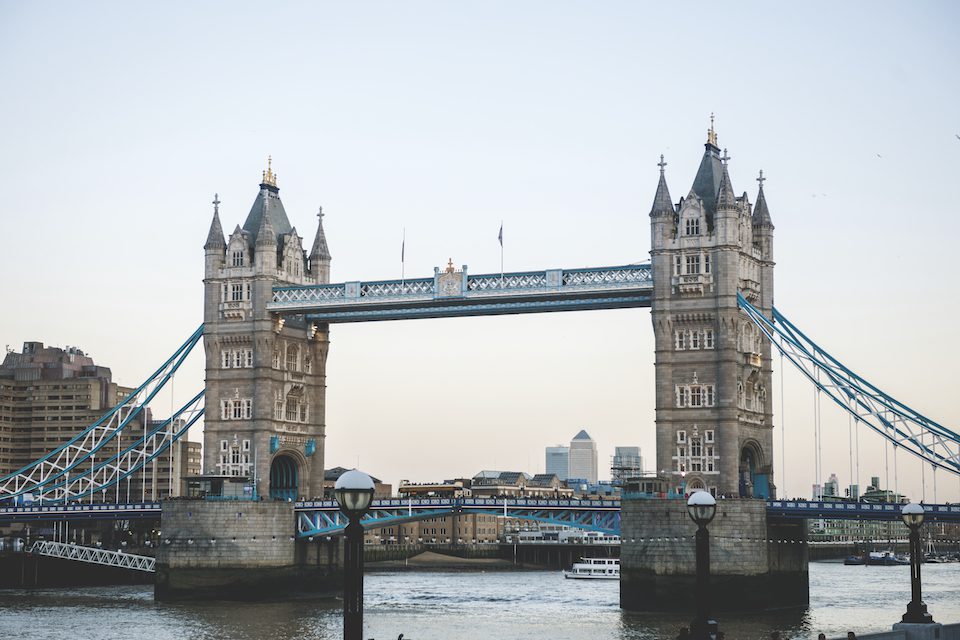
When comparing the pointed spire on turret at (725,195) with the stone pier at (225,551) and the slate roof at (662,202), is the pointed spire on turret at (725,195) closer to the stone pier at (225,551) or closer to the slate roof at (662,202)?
the slate roof at (662,202)

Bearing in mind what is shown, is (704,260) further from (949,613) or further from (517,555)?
(517,555)

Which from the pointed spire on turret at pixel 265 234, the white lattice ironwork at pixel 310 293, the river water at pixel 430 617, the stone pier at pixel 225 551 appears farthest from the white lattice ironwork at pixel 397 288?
the river water at pixel 430 617

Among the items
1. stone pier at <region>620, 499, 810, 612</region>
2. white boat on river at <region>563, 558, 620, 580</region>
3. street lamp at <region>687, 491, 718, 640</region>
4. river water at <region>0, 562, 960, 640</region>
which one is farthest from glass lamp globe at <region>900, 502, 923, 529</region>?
white boat on river at <region>563, 558, 620, 580</region>

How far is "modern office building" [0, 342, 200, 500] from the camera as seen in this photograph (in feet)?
576

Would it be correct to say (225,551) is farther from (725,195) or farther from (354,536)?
(354,536)

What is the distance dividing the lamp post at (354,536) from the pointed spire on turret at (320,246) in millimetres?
76857

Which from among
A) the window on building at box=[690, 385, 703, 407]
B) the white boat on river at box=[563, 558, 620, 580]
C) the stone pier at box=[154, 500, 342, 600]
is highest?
the window on building at box=[690, 385, 703, 407]

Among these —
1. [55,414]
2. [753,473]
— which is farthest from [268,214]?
[55,414]

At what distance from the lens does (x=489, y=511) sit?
86.9 metres

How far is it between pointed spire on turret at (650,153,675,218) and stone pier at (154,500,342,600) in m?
29.5

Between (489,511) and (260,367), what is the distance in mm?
18559

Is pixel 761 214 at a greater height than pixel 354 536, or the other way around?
pixel 761 214

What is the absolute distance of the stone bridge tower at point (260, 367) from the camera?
Answer: 9412 cm

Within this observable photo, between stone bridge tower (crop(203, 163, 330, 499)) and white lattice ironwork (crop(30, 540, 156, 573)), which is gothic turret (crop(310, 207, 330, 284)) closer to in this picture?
stone bridge tower (crop(203, 163, 330, 499))
